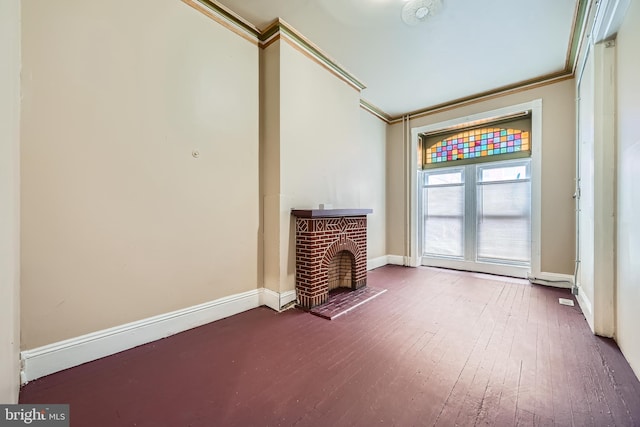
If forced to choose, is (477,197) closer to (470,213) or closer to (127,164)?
(470,213)

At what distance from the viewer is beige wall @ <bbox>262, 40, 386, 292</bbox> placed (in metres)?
2.84

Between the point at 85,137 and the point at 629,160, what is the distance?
3800 millimetres

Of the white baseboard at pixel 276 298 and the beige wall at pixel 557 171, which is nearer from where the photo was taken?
the white baseboard at pixel 276 298

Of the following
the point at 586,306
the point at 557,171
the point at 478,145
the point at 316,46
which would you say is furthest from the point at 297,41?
the point at 586,306

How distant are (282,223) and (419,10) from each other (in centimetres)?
249

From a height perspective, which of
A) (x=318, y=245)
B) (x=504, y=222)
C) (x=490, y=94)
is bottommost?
(x=318, y=245)

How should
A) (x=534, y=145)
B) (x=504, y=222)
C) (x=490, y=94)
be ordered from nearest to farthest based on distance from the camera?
(x=534, y=145)
(x=490, y=94)
(x=504, y=222)

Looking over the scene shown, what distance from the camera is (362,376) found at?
168 cm

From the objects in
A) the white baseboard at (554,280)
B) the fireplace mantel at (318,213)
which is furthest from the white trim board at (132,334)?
the white baseboard at (554,280)

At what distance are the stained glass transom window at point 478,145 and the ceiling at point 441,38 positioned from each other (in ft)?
2.59

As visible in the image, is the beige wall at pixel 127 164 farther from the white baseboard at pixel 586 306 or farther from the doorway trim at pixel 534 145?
the doorway trim at pixel 534 145

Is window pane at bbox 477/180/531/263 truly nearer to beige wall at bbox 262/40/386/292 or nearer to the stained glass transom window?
the stained glass transom window

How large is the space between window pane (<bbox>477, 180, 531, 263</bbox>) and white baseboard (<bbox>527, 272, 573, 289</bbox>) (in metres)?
0.36

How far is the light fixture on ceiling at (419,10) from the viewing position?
238cm
